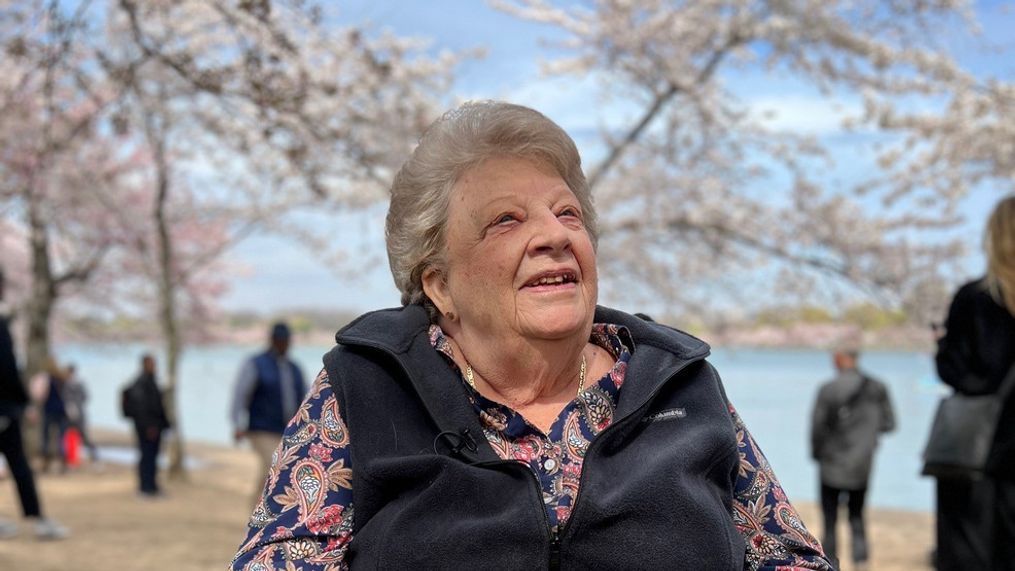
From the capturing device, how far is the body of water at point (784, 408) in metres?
21.2

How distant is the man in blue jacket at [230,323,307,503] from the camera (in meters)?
8.11

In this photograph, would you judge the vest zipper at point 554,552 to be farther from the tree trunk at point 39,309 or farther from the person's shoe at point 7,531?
the tree trunk at point 39,309

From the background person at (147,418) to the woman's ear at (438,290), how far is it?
11.5 m

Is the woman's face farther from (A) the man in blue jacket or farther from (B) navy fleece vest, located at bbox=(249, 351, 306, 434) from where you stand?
(B) navy fleece vest, located at bbox=(249, 351, 306, 434)

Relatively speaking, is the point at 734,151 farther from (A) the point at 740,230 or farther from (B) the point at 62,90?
(B) the point at 62,90

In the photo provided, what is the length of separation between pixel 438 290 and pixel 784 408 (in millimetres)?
46208

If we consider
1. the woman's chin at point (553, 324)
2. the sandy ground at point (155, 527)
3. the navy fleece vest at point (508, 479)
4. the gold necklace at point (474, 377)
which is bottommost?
the sandy ground at point (155, 527)

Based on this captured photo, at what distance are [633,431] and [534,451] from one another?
7.1 inches

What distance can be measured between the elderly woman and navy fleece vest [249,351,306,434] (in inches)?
249

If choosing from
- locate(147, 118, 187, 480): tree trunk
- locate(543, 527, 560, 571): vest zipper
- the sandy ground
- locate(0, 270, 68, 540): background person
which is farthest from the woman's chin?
locate(147, 118, 187, 480): tree trunk

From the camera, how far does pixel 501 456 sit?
5.87ft

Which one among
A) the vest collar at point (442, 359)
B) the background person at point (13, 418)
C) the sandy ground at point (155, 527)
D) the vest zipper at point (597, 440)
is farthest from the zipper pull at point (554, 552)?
the sandy ground at point (155, 527)

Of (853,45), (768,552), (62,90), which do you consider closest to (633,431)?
(768,552)

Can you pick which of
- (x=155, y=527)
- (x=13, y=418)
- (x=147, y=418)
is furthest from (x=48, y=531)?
(x=147, y=418)
